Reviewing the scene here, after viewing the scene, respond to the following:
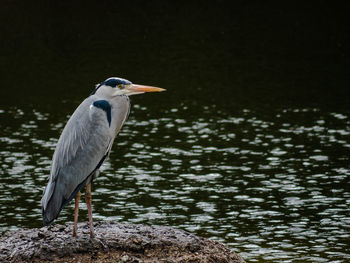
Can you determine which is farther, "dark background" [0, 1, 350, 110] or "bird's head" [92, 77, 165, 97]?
"dark background" [0, 1, 350, 110]

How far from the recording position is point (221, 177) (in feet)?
72.5

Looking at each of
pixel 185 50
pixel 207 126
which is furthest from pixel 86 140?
pixel 185 50

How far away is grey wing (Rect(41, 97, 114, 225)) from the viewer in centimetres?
1159

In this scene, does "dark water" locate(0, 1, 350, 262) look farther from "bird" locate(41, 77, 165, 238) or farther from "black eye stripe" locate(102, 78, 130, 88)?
"black eye stripe" locate(102, 78, 130, 88)

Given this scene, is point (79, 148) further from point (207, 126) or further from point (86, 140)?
point (207, 126)

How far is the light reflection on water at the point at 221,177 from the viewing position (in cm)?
1759

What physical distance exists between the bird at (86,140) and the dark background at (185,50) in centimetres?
2009

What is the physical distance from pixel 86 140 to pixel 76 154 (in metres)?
0.28

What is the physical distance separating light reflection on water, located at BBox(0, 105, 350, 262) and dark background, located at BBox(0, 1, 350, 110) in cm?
364

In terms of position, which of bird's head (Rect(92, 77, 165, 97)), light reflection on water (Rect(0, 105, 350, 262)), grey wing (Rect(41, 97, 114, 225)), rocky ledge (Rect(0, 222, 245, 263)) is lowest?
light reflection on water (Rect(0, 105, 350, 262))

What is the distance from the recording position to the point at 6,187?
21359 mm

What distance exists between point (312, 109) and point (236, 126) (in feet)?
13.4

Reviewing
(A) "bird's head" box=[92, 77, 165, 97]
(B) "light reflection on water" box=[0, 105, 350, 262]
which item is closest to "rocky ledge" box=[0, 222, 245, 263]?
(A) "bird's head" box=[92, 77, 165, 97]

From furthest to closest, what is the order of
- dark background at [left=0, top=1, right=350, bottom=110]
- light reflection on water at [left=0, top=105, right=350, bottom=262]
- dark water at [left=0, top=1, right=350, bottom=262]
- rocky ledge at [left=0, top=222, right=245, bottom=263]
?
dark background at [left=0, top=1, right=350, bottom=110] < dark water at [left=0, top=1, right=350, bottom=262] < light reflection on water at [left=0, top=105, right=350, bottom=262] < rocky ledge at [left=0, top=222, right=245, bottom=263]
